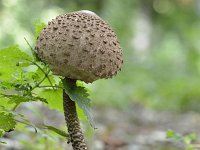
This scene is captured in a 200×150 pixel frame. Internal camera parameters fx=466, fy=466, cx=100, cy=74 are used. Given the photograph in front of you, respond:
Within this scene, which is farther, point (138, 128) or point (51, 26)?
point (138, 128)

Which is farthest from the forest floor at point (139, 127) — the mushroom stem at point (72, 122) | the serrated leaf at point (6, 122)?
the serrated leaf at point (6, 122)

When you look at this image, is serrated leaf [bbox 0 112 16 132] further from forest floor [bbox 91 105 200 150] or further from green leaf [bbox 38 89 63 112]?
forest floor [bbox 91 105 200 150]

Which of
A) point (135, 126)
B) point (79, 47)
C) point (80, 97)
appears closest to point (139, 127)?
point (135, 126)

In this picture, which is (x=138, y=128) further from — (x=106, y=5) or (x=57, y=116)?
(x=106, y=5)

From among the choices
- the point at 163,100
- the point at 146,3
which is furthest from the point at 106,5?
the point at 163,100

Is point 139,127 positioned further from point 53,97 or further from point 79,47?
point 79,47

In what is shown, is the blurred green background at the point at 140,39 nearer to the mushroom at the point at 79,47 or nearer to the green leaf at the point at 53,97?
the green leaf at the point at 53,97
